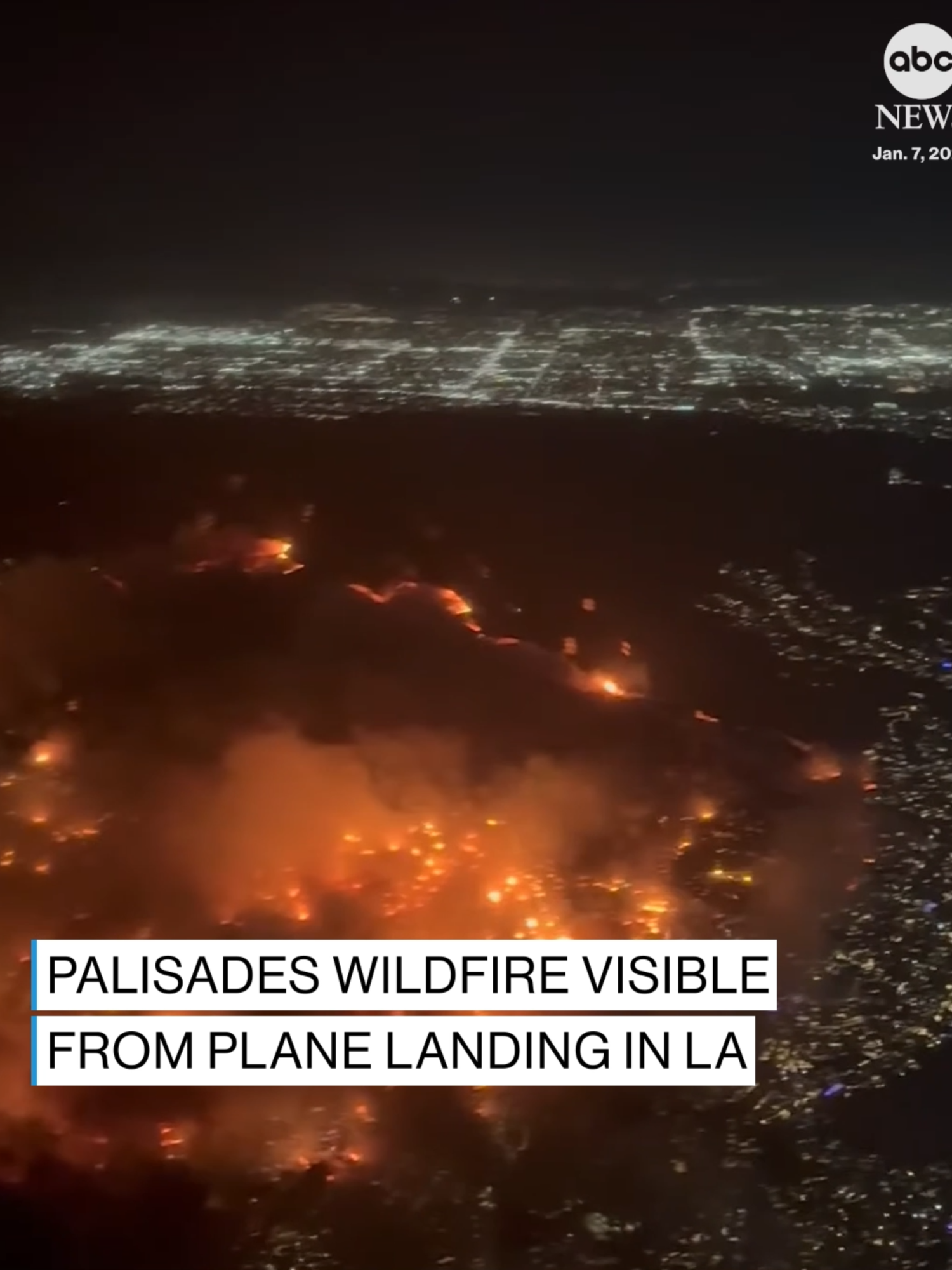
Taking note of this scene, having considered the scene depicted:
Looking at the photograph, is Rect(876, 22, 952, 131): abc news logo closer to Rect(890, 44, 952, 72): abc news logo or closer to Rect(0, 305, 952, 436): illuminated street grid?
Rect(890, 44, 952, 72): abc news logo

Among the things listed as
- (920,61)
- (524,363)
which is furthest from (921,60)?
(524,363)

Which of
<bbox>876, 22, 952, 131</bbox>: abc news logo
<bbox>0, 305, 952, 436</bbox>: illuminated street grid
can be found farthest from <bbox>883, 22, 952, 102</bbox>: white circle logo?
<bbox>0, 305, 952, 436</bbox>: illuminated street grid

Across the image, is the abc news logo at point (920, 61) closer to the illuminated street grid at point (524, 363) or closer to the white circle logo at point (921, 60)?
the white circle logo at point (921, 60)

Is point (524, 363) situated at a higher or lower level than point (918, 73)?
lower

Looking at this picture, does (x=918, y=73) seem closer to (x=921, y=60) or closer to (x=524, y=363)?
(x=921, y=60)

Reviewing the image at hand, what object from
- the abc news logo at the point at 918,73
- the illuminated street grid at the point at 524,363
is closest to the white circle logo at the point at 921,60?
the abc news logo at the point at 918,73

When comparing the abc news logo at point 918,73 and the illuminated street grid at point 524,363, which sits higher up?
the abc news logo at point 918,73
